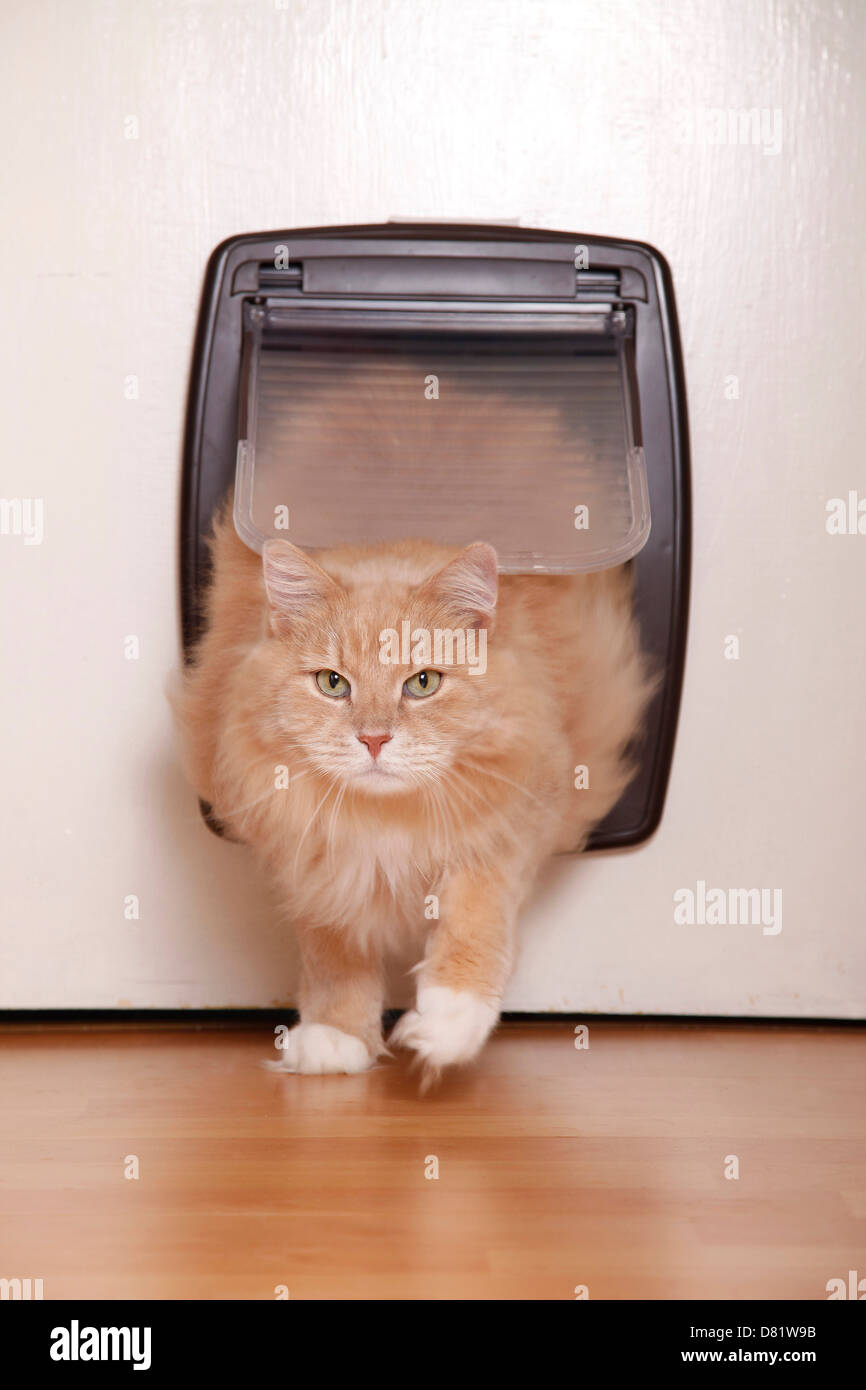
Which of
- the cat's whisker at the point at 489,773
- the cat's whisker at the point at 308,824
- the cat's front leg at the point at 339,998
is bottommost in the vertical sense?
the cat's front leg at the point at 339,998

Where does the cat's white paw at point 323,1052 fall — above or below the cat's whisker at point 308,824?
below

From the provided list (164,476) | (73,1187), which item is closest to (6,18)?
(164,476)

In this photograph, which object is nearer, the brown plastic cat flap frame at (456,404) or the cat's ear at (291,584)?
the cat's ear at (291,584)

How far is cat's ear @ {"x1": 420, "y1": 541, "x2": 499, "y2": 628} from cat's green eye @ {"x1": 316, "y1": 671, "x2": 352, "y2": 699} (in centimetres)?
15

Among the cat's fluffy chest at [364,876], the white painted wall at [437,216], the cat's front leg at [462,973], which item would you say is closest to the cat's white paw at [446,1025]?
the cat's front leg at [462,973]

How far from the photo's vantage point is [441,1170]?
1337 millimetres

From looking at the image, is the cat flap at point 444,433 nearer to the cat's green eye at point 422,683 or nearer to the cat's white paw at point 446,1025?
the cat's green eye at point 422,683

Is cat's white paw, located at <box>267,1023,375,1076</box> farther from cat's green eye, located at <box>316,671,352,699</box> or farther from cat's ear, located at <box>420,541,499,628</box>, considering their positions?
cat's ear, located at <box>420,541,499,628</box>

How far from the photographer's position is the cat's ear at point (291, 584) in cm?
153

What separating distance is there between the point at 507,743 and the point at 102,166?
3.68 feet

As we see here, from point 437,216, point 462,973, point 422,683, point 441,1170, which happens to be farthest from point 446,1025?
point 437,216

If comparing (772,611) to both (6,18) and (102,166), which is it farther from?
(6,18)

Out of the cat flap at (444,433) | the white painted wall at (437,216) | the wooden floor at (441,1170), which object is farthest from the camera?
the white painted wall at (437,216)

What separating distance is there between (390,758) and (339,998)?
405mm
